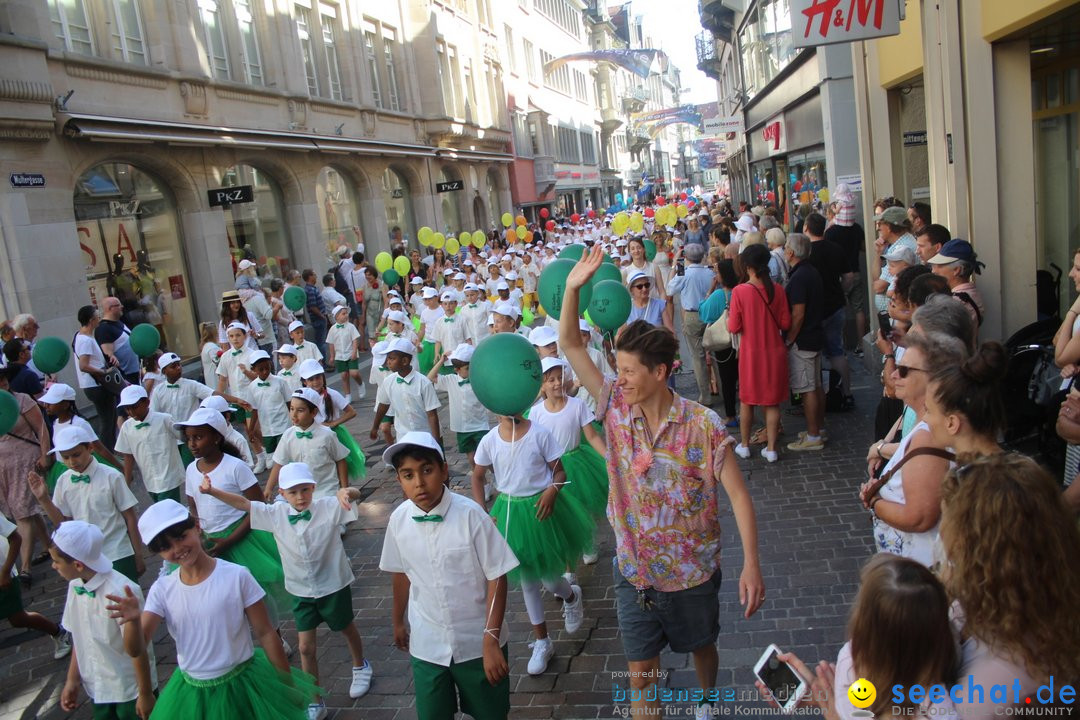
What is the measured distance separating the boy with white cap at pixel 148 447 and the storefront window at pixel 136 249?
27.2ft

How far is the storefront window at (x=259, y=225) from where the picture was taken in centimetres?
1917

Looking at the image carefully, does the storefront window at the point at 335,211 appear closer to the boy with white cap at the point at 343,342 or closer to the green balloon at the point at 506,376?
the boy with white cap at the point at 343,342

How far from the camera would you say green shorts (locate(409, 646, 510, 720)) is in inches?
146

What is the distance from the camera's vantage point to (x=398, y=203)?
28906mm

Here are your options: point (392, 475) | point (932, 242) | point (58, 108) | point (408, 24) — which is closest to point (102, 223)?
point (58, 108)

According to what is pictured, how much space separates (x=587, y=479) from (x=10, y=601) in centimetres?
406

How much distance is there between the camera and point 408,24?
2956cm

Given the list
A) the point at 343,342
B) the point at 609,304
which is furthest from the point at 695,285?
the point at 343,342

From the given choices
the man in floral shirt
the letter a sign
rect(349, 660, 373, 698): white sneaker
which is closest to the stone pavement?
rect(349, 660, 373, 698): white sneaker

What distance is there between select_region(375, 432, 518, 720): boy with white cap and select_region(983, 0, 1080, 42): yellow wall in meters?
5.40

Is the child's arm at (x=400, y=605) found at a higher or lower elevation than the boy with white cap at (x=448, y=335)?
lower

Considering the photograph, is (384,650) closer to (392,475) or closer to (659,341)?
(659,341)

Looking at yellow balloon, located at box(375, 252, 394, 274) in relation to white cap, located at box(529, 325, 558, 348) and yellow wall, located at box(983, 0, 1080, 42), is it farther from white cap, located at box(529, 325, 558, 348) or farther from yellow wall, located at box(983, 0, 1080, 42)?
yellow wall, located at box(983, 0, 1080, 42)

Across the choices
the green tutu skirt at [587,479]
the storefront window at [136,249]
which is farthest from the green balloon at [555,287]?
the storefront window at [136,249]
